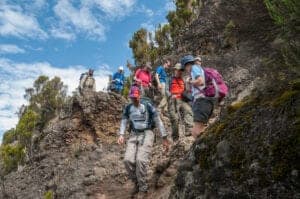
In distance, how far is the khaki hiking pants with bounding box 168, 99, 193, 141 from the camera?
1146 cm

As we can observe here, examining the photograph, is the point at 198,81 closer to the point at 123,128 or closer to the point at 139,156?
the point at 139,156

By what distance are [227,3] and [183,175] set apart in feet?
66.2

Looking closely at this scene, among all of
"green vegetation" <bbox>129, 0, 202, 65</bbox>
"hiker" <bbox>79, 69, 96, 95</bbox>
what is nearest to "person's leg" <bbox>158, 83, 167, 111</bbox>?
"hiker" <bbox>79, 69, 96, 95</bbox>

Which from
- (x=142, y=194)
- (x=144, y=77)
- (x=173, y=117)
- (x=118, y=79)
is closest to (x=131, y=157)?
(x=142, y=194)

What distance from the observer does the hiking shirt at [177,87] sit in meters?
11.7

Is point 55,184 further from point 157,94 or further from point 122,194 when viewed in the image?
point 157,94

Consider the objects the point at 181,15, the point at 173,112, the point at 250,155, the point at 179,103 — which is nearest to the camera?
the point at 250,155

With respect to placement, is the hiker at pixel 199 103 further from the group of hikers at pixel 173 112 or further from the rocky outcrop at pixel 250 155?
the rocky outcrop at pixel 250 155

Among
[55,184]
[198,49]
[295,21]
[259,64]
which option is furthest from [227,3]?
[295,21]

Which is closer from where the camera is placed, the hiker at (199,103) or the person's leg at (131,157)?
the hiker at (199,103)

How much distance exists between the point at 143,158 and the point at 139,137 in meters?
0.45

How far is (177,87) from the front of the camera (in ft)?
38.3

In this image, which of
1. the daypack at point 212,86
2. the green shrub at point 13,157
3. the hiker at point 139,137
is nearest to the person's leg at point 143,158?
the hiker at point 139,137

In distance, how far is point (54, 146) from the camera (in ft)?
57.8
